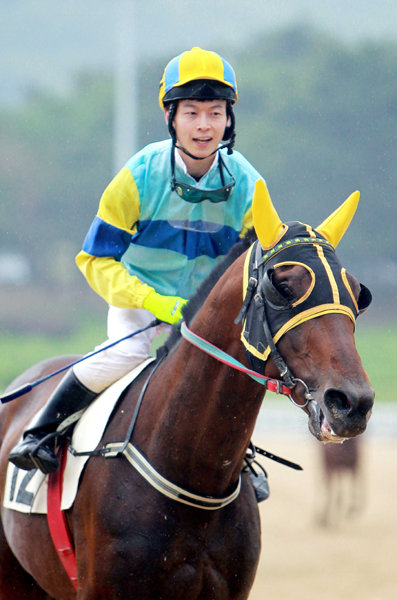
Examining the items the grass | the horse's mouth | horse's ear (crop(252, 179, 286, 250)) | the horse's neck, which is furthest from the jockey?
the grass

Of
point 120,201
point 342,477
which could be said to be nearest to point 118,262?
point 120,201

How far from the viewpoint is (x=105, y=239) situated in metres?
3.47

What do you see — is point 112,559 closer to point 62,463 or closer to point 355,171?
point 62,463

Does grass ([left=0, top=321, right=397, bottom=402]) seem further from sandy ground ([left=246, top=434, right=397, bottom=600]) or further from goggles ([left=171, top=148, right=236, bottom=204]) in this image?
goggles ([left=171, top=148, right=236, bottom=204])

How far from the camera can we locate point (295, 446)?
12312 mm

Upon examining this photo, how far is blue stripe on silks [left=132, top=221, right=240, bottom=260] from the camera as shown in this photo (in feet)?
11.6

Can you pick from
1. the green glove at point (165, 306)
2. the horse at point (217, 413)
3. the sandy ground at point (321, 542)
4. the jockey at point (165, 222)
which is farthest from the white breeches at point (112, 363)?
the sandy ground at point (321, 542)

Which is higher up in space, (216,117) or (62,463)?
→ (216,117)

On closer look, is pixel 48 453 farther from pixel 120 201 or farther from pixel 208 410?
pixel 120 201

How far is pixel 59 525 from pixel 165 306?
88 centimetres

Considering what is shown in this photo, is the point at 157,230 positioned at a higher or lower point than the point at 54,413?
higher

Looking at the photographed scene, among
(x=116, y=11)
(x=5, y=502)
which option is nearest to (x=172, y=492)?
(x=5, y=502)

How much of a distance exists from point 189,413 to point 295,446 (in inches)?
372

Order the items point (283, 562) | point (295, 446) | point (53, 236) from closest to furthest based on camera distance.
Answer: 1. point (283, 562)
2. point (295, 446)
3. point (53, 236)
